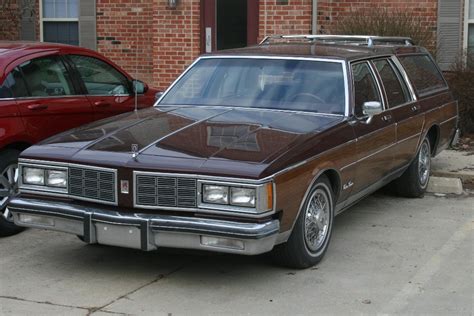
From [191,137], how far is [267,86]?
125 cm

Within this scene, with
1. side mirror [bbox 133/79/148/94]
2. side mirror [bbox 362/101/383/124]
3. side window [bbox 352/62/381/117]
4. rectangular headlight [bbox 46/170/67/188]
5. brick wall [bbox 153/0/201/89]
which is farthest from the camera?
brick wall [bbox 153/0/201/89]

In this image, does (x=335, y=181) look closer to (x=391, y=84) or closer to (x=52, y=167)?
(x=391, y=84)

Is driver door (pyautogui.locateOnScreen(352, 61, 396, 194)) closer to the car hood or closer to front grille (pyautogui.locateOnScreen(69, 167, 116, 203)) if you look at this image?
the car hood

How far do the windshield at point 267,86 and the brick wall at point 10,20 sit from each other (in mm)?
7997

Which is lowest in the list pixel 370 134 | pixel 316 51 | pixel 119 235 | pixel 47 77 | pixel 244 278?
pixel 244 278

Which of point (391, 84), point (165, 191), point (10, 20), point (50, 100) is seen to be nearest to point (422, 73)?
point (391, 84)

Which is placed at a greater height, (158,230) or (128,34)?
(128,34)

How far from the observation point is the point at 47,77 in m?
7.03

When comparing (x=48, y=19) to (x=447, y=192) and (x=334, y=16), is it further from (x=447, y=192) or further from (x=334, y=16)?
(x=447, y=192)

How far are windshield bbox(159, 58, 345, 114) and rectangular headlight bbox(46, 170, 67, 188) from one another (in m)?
1.62

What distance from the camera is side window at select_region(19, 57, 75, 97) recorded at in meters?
6.80

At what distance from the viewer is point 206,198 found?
4.83 metres

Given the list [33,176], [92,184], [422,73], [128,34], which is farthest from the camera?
[128,34]

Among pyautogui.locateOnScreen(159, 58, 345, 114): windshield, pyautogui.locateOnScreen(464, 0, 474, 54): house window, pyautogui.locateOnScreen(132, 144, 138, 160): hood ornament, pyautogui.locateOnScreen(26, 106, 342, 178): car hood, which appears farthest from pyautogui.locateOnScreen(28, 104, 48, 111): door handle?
pyautogui.locateOnScreen(464, 0, 474, 54): house window
